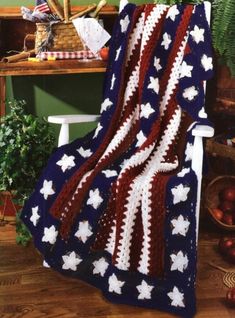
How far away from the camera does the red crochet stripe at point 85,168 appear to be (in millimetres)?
1491

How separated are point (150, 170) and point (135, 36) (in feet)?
1.96

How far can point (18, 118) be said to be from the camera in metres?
1.91

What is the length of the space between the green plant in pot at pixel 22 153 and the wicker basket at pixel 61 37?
33 cm

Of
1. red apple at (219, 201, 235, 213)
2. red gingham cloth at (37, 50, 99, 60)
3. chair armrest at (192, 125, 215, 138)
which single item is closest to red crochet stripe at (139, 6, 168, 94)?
red gingham cloth at (37, 50, 99, 60)

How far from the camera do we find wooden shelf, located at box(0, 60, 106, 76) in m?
1.73

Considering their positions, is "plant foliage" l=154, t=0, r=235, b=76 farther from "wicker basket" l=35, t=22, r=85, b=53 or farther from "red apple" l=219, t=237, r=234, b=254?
"red apple" l=219, t=237, r=234, b=254

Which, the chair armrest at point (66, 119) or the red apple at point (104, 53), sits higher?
the red apple at point (104, 53)

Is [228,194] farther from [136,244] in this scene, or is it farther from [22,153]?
[22,153]

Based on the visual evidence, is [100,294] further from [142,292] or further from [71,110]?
[71,110]

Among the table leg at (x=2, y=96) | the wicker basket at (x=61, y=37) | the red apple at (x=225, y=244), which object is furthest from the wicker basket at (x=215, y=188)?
the table leg at (x=2, y=96)

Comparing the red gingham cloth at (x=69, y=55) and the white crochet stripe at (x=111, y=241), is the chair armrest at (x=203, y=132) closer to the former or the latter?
the white crochet stripe at (x=111, y=241)

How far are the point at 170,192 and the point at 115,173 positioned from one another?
0.73 feet

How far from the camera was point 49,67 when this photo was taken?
1755 millimetres

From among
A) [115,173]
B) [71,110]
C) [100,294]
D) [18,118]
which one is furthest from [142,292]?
[71,110]
